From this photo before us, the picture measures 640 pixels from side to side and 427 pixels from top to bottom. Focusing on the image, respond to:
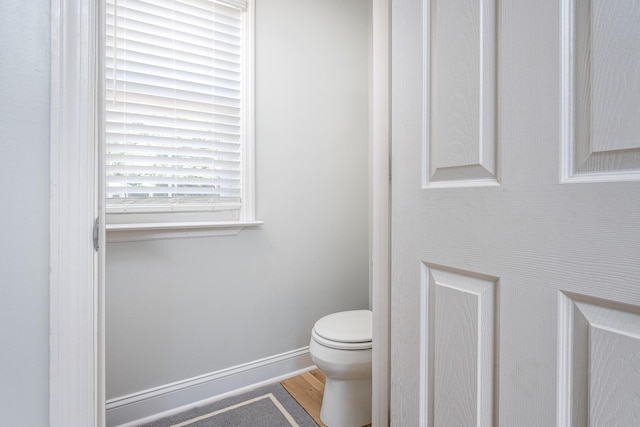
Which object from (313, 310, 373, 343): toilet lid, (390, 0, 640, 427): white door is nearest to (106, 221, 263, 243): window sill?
(313, 310, 373, 343): toilet lid

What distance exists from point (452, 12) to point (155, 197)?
57.0 inches

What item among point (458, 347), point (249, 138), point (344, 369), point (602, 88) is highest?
point (249, 138)

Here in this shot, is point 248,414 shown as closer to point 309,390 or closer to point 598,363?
point 309,390

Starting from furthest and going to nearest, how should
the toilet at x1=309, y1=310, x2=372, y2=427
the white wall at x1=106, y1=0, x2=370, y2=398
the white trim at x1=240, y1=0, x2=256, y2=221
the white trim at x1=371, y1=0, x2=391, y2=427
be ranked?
the white trim at x1=240, y1=0, x2=256, y2=221 < the white wall at x1=106, y1=0, x2=370, y2=398 < the toilet at x1=309, y1=310, x2=372, y2=427 < the white trim at x1=371, y1=0, x2=391, y2=427

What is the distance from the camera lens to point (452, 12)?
0.79 meters

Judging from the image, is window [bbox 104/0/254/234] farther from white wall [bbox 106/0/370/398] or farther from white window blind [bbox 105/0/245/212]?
white wall [bbox 106/0/370/398]

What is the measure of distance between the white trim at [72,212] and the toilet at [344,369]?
941 millimetres

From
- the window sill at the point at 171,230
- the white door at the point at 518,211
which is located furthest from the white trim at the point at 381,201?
the window sill at the point at 171,230

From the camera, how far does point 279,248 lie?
1.98 meters

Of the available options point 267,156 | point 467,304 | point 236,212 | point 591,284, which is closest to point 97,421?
point 467,304

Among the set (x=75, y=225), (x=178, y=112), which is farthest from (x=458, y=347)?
(x=178, y=112)

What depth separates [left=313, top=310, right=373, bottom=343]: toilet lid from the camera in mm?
1496

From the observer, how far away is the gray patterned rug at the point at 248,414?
1.56 meters

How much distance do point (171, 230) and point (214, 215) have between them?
0.78ft
